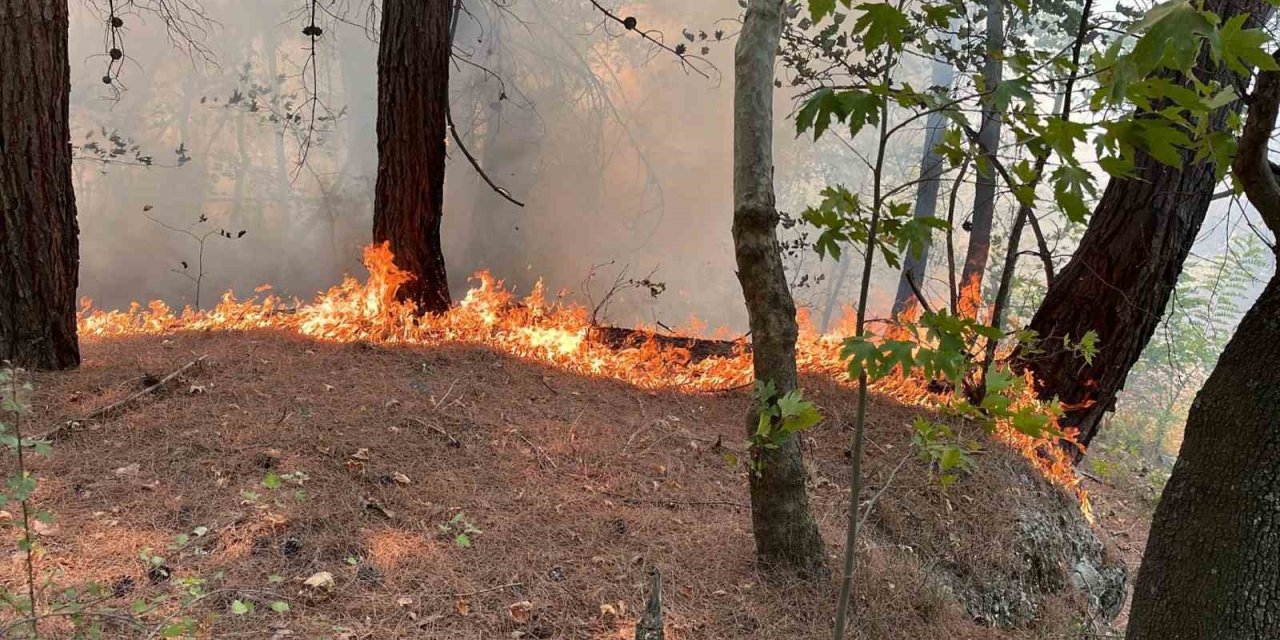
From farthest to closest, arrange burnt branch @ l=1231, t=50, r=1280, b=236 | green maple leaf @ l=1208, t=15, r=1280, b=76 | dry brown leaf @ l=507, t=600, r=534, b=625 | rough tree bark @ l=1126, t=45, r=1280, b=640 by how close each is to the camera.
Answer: dry brown leaf @ l=507, t=600, r=534, b=625, rough tree bark @ l=1126, t=45, r=1280, b=640, burnt branch @ l=1231, t=50, r=1280, b=236, green maple leaf @ l=1208, t=15, r=1280, b=76

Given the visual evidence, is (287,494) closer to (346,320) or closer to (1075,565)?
(346,320)

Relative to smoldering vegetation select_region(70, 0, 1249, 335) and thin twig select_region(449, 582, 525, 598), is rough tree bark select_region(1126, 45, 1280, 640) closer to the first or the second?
thin twig select_region(449, 582, 525, 598)

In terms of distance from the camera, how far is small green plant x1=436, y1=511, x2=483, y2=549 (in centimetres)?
297

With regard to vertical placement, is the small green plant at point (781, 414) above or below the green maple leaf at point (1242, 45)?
below

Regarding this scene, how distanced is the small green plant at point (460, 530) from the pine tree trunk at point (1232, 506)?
7.69ft

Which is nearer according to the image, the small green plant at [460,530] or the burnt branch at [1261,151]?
the burnt branch at [1261,151]

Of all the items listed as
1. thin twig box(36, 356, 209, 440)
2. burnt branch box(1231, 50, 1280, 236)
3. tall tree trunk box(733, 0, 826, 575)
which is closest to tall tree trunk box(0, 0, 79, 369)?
thin twig box(36, 356, 209, 440)

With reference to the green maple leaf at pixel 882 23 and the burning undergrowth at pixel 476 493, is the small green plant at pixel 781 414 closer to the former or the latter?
the burning undergrowth at pixel 476 493

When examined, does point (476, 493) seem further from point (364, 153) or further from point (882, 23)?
point (364, 153)

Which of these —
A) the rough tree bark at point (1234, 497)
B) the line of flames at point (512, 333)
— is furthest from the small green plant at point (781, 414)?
the line of flames at point (512, 333)

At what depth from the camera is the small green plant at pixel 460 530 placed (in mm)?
2975

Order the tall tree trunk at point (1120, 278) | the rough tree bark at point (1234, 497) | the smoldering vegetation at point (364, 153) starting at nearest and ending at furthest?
the rough tree bark at point (1234, 497), the tall tree trunk at point (1120, 278), the smoldering vegetation at point (364, 153)

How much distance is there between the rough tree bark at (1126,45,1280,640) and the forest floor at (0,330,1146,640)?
2.74 feet

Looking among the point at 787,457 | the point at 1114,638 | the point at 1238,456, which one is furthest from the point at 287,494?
the point at 1114,638
